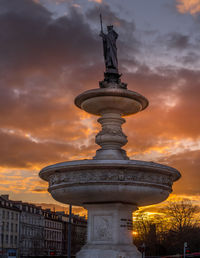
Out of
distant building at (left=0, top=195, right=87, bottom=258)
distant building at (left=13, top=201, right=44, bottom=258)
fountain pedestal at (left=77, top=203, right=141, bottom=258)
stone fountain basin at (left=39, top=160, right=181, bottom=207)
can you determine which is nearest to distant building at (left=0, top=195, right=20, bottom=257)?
distant building at (left=0, top=195, right=87, bottom=258)

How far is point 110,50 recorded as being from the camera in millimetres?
16391

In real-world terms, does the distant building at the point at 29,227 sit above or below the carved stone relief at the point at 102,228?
above

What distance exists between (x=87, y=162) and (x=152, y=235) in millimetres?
63131

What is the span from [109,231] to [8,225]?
10156 cm

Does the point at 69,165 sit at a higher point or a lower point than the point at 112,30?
lower

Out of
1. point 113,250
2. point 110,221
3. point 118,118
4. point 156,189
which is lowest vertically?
point 113,250

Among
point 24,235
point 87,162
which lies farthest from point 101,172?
point 24,235

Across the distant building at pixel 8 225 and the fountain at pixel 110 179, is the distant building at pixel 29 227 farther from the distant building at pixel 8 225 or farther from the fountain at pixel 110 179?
the fountain at pixel 110 179

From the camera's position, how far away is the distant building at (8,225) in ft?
353

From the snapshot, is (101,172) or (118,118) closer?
(101,172)

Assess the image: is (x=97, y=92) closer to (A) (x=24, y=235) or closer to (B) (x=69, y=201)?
(B) (x=69, y=201)

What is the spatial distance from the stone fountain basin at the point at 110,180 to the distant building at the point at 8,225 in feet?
310

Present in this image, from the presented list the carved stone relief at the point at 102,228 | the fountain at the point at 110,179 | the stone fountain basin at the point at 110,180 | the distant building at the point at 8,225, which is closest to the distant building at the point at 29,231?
the distant building at the point at 8,225

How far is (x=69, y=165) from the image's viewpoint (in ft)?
44.7
